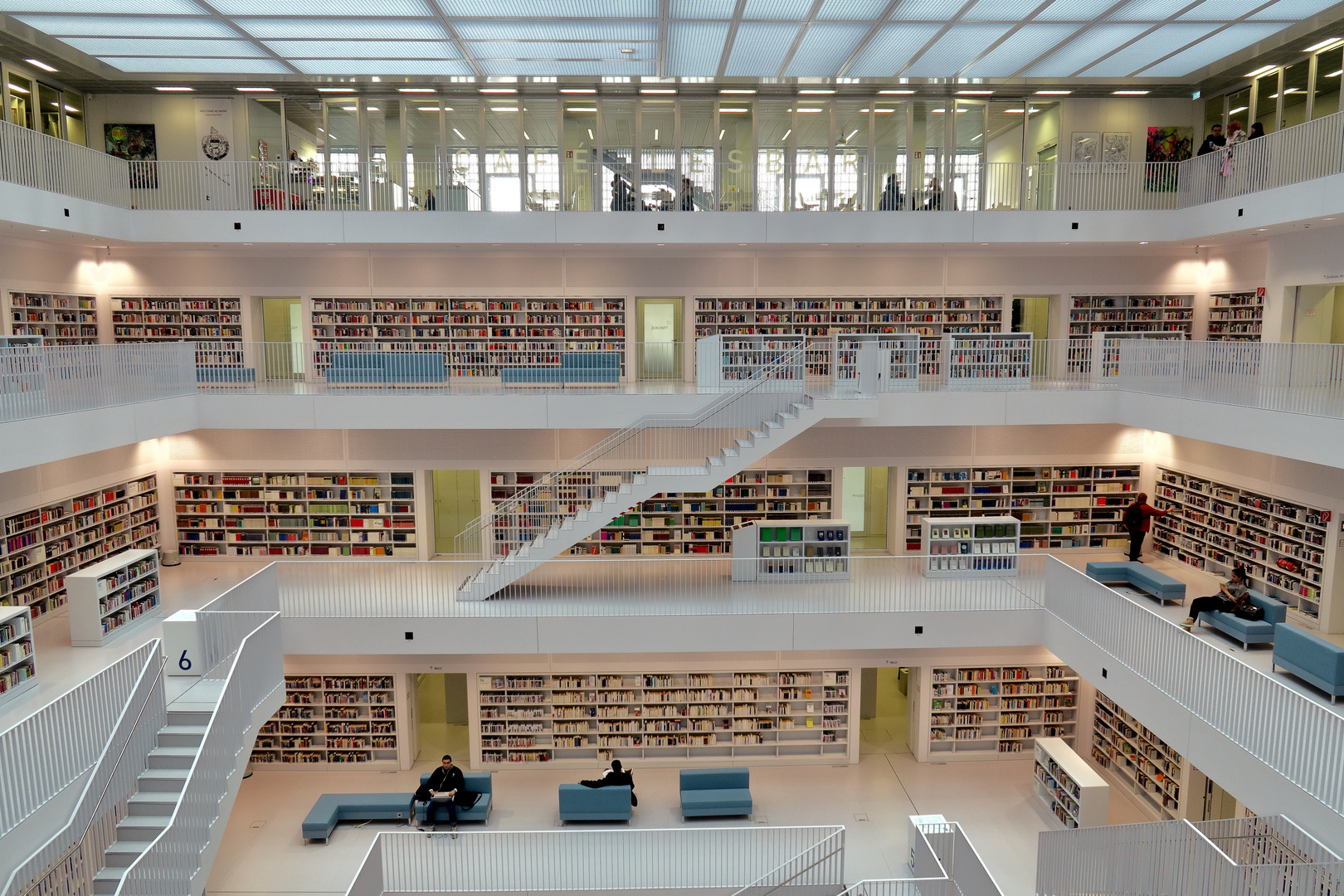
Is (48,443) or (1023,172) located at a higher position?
(1023,172)

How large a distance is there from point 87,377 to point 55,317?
149 inches

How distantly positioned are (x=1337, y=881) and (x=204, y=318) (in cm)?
1648

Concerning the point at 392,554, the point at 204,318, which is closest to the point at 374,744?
the point at 392,554

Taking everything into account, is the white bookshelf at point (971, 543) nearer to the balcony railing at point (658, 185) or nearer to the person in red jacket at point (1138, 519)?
the person in red jacket at point (1138, 519)

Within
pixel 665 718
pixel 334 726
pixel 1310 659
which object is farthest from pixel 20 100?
pixel 1310 659

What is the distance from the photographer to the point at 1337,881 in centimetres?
622

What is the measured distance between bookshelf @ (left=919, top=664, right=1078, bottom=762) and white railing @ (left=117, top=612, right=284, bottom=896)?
9320mm

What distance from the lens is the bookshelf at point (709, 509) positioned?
1463 cm

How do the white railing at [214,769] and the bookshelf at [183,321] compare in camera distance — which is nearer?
the white railing at [214,769]

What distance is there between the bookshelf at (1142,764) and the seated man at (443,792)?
8.49m

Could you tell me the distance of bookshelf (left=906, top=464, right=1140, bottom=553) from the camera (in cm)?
1476

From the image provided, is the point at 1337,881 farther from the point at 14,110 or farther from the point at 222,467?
the point at 14,110

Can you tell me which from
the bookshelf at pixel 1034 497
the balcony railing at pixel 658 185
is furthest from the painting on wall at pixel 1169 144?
the bookshelf at pixel 1034 497

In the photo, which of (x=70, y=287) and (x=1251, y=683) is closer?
(x=1251, y=683)
